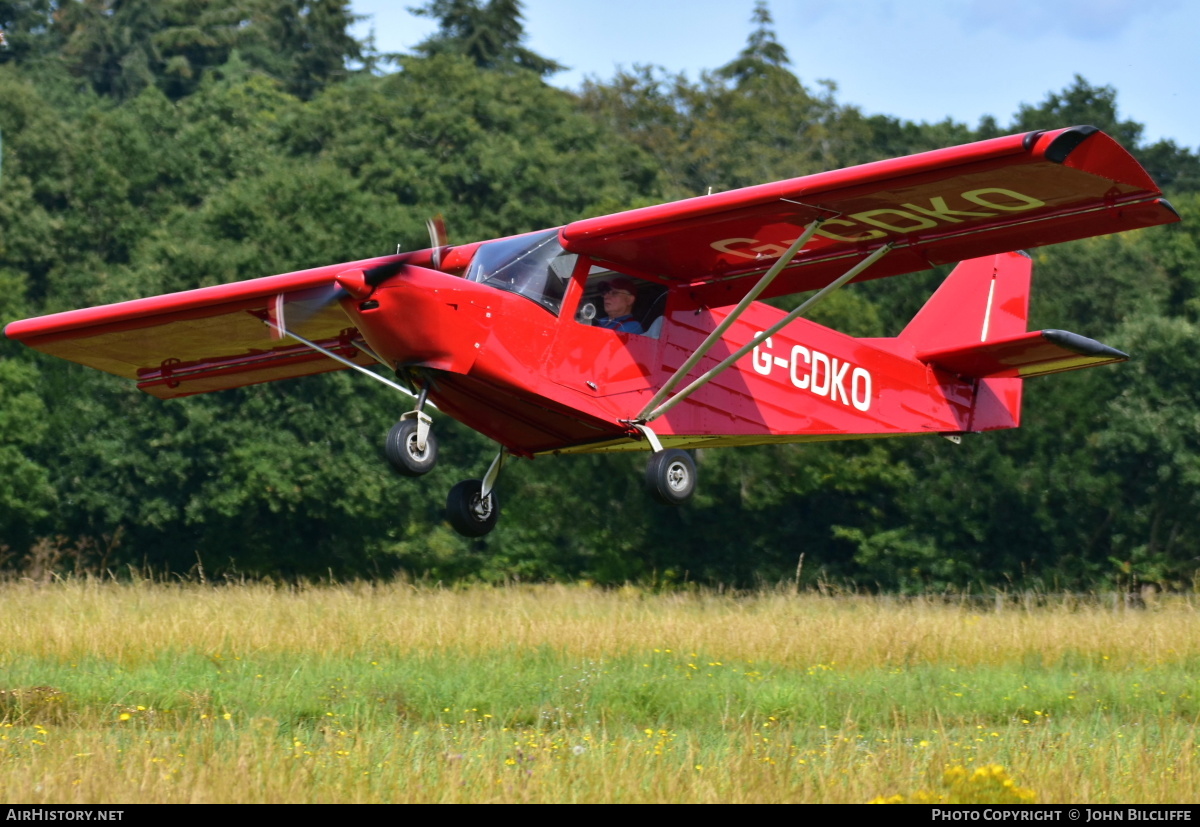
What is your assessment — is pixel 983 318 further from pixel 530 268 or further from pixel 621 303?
pixel 530 268

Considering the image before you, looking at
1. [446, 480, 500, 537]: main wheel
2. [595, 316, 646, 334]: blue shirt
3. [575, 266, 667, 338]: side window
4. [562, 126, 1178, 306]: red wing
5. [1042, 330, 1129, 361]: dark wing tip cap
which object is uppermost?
[562, 126, 1178, 306]: red wing

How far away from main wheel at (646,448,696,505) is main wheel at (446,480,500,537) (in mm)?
1334

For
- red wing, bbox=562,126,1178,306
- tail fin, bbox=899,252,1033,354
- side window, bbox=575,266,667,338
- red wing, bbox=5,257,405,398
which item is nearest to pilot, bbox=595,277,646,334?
side window, bbox=575,266,667,338

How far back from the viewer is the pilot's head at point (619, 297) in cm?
1237

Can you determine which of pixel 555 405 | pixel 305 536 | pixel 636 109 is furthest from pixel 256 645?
pixel 636 109

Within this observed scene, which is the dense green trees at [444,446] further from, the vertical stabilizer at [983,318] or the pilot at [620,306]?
the pilot at [620,306]

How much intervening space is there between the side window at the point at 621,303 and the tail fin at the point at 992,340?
3.67 metres

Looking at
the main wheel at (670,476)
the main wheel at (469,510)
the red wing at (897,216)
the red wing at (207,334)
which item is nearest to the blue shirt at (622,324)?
the red wing at (897,216)

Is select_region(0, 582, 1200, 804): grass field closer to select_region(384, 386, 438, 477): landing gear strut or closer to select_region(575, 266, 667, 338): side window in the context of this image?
select_region(384, 386, 438, 477): landing gear strut

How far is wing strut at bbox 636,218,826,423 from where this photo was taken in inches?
448

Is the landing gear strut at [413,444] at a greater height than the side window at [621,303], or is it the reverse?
the side window at [621,303]

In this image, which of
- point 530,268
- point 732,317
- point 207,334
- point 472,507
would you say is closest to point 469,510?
point 472,507

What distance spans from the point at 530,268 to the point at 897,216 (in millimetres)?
2952

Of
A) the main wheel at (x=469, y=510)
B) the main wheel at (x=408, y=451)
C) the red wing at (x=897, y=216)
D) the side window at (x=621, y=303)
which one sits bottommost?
the main wheel at (x=469, y=510)
